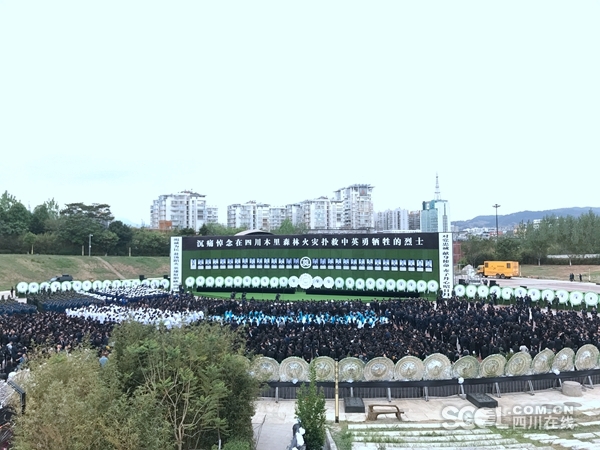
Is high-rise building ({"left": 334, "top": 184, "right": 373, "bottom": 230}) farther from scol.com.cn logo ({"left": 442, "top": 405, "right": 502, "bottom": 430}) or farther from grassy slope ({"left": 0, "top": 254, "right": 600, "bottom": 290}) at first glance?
scol.com.cn logo ({"left": 442, "top": 405, "right": 502, "bottom": 430})

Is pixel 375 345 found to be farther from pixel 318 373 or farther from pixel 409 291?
pixel 409 291

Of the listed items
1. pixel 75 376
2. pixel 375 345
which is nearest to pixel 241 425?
pixel 75 376

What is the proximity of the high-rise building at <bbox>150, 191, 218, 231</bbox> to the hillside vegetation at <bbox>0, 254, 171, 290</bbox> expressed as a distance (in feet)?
170

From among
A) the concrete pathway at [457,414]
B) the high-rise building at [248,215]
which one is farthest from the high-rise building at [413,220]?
the concrete pathway at [457,414]

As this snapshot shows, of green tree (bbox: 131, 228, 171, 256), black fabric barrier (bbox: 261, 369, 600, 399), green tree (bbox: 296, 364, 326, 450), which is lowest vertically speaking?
black fabric barrier (bbox: 261, 369, 600, 399)

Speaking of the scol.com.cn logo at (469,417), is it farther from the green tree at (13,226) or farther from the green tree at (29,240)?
the green tree at (13,226)

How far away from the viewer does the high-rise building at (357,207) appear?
108 m

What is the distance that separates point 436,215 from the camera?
104000mm

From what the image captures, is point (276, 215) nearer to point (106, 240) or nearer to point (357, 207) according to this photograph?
point (357, 207)

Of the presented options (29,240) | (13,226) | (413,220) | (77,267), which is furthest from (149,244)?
(413,220)

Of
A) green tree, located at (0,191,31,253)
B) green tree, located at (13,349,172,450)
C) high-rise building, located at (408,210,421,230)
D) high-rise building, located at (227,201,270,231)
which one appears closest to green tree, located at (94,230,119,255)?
green tree, located at (0,191,31,253)

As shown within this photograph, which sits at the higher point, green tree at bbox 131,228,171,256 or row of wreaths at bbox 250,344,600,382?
green tree at bbox 131,228,171,256

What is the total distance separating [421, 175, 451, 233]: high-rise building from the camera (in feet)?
316

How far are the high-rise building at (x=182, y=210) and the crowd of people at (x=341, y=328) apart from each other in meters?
82.8
